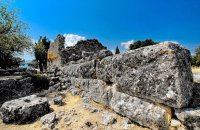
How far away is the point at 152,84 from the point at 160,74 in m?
0.28

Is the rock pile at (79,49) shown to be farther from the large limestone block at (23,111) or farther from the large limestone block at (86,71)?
the large limestone block at (23,111)

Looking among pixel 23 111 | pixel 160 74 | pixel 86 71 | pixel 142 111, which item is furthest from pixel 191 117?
pixel 86 71

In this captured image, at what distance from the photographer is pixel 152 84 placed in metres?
4.04

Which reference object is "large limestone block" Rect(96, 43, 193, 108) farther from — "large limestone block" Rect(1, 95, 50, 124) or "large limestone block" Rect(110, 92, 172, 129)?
"large limestone block" Rect(1, 95, 50, 124)

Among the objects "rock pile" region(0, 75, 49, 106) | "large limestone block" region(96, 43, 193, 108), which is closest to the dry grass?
"large limestone block" region(96, 43, 193, 108)

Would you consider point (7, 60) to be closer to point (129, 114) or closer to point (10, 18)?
point (10, 18)

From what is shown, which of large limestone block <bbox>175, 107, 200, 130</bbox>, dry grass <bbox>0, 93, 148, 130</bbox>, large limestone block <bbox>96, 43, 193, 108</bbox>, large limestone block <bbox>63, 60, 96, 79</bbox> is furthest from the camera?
large limestone block <bbox>63, 60, 96, 79</bbox>

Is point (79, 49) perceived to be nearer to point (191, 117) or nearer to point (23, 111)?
point (23, 111)

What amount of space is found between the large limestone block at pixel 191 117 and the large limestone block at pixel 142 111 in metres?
0.31

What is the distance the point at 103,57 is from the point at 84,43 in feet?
38.5

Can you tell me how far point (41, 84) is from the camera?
11.8m

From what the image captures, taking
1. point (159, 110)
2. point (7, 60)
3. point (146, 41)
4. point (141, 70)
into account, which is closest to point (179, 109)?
point (159, 110)

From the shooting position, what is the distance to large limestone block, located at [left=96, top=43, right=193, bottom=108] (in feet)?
11.9

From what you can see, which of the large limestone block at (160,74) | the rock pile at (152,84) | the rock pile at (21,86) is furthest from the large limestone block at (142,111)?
the rock pile at (21,86)
